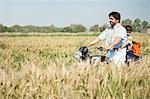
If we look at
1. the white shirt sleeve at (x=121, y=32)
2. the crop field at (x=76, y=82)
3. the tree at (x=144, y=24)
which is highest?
the tree at (x=144, y=24)

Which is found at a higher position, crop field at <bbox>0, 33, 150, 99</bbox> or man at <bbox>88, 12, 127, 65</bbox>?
man at <bbox>88, 12, 127, 65</bbox>

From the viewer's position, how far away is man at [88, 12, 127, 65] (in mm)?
3791

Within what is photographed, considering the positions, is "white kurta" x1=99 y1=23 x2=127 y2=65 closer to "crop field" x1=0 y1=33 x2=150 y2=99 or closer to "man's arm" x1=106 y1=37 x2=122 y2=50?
"man's arm" x1=106 y1=37 x2=122 y2=50

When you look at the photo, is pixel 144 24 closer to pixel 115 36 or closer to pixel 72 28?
pixel 72 28

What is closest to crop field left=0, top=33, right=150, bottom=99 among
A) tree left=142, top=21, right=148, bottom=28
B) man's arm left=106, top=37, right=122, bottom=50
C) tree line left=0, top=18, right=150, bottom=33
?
man's arm left=106, top=37, right=122, bottom=50

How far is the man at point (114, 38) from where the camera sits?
379 centimetres

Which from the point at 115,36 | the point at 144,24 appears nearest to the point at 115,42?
the point at 115,36

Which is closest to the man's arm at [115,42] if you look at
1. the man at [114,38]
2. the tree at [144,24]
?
the man at [114,38]

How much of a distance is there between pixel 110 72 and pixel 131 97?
51 cm

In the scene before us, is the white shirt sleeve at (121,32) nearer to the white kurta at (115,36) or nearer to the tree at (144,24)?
the white kurta at (115,36)

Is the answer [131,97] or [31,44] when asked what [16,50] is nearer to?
[31,44]

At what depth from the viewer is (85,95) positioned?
9.12 feet

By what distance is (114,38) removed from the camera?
389 centimetres

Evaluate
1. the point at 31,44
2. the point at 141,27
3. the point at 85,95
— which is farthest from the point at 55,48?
the point at 85,95
